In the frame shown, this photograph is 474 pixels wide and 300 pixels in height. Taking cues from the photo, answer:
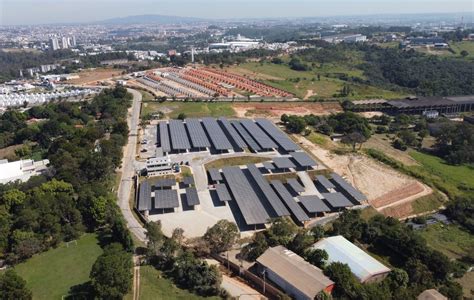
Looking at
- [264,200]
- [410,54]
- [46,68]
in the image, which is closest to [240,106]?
[264,200]

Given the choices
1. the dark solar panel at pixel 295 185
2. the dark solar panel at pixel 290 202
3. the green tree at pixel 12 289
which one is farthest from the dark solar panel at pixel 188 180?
the green tree at pixel 12 289

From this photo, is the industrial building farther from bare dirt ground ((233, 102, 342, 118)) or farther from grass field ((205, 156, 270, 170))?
bare dirt ground ((233, 102, 342, 118))

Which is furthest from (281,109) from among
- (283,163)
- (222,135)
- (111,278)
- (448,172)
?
(111,278)

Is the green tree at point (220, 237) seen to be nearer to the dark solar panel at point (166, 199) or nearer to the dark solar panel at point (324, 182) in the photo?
the dark solar panel at point (166, 199)

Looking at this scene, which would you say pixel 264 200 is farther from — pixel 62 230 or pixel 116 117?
pixel 116 117

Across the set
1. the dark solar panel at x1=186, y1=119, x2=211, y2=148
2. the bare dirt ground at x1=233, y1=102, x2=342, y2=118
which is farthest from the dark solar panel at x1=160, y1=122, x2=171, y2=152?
the bare dirt ground at x1=233, y1=102, x2=342, y2=118

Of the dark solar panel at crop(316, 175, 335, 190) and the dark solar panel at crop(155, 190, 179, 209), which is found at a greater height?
the dark solar panel at crop(155, 190, 179, 209)
